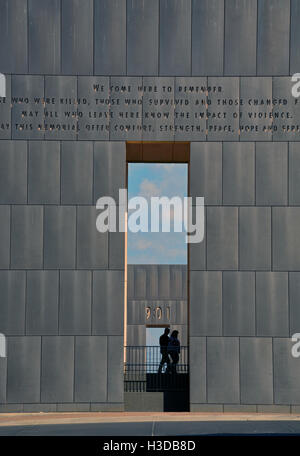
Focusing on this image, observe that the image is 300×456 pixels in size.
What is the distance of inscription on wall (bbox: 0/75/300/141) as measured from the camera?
23.5 meters

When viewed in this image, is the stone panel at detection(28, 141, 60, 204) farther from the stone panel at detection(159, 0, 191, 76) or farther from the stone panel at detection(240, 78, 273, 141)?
the stone panel at detection(240, 78, 273, 141)

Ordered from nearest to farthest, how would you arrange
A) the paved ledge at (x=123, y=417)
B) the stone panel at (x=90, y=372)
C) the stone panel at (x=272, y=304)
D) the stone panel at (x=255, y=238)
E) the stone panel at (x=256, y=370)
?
the paved ledge at (x=123, y=417), the stone panel at (x=256, y=370), the stone panel at (x=90, y=372), the stone panel at (x=272, y=304), the stone panel at (x=255, y=238)

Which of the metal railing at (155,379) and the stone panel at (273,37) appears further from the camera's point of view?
the metal railing at (155,379)

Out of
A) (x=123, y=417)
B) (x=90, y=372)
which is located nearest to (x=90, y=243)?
(x=90, y=372)

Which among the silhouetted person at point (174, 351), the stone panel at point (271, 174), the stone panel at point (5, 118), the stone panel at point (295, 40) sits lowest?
the silhouetted person at point (174, 351)

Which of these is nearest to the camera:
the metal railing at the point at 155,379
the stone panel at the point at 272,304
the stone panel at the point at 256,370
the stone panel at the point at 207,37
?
the stone panel at the point at 256,370

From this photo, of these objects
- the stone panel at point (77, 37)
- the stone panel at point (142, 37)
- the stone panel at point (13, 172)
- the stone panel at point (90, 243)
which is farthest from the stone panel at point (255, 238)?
the stone panel at point (13, 172)

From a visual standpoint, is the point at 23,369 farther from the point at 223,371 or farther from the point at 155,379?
the point at 223,371

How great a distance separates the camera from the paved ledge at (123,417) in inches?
786

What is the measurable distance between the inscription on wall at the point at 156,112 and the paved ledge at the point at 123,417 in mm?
7845

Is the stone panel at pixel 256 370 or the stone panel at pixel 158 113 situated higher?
the stone panel at pixel 158 113

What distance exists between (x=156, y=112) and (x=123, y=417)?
28.6 ft

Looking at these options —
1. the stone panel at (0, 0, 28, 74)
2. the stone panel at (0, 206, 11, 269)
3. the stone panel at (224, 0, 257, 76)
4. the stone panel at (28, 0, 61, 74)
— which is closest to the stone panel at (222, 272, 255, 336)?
the stone panel at (224, 0, 257, 76)

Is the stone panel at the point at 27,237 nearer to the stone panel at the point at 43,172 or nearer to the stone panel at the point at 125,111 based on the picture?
the stone panel at the point at 43,172
